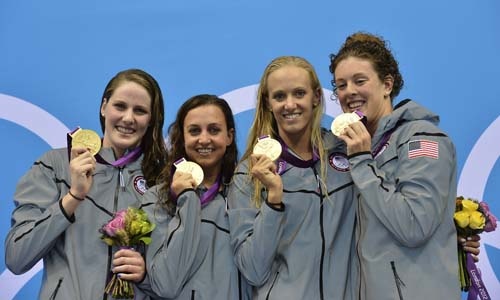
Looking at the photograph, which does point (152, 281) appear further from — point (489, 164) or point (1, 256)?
point (489, 164)

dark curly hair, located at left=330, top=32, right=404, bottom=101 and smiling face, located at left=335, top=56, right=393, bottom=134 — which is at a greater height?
dark curly hair, located at left=330, top=32, right=404, bottom=101

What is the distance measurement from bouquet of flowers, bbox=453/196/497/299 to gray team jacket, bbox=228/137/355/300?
43 centimetres

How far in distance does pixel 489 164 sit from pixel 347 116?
51.7 inches

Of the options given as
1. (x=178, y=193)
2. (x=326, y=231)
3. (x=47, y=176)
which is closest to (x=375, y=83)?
(x=326, y=231)

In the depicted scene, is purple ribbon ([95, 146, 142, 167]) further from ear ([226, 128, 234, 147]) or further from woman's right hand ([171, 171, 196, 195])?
ear ([226, 128, 234, 147])

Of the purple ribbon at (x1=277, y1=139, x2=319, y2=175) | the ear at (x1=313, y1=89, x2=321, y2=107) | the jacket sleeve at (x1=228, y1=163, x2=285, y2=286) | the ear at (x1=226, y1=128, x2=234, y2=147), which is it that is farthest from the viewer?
the ear at (x1=226, y1=128, x2=234, y2=147)

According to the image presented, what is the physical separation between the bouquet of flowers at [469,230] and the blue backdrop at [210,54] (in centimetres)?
91

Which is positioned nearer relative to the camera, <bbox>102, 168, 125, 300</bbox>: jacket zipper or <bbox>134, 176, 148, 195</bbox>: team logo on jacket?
<bbox>102, 168, 125, 300</bbox>: jacket zipper

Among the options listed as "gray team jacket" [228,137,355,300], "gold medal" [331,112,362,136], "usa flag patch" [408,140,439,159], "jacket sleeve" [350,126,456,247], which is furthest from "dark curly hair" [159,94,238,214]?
"usa flag patch" [408,140,439,159]

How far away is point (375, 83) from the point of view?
7.95 feet

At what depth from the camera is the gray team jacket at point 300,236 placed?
219cm

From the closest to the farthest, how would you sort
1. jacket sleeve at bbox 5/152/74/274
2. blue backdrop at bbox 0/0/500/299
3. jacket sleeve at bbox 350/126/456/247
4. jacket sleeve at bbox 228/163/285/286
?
1. jacket sleeve at bbox 350/126/456/247
2. jacket sleeve at bbox 228/163/285/286
3. jacket sleeve at bbox 5/152/74/274
4. blue backdrop at bbox 0/0/500/299

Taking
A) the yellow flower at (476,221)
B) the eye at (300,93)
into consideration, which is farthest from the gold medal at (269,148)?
the yellow flower at (476,221)

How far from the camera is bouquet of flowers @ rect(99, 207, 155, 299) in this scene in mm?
2244
